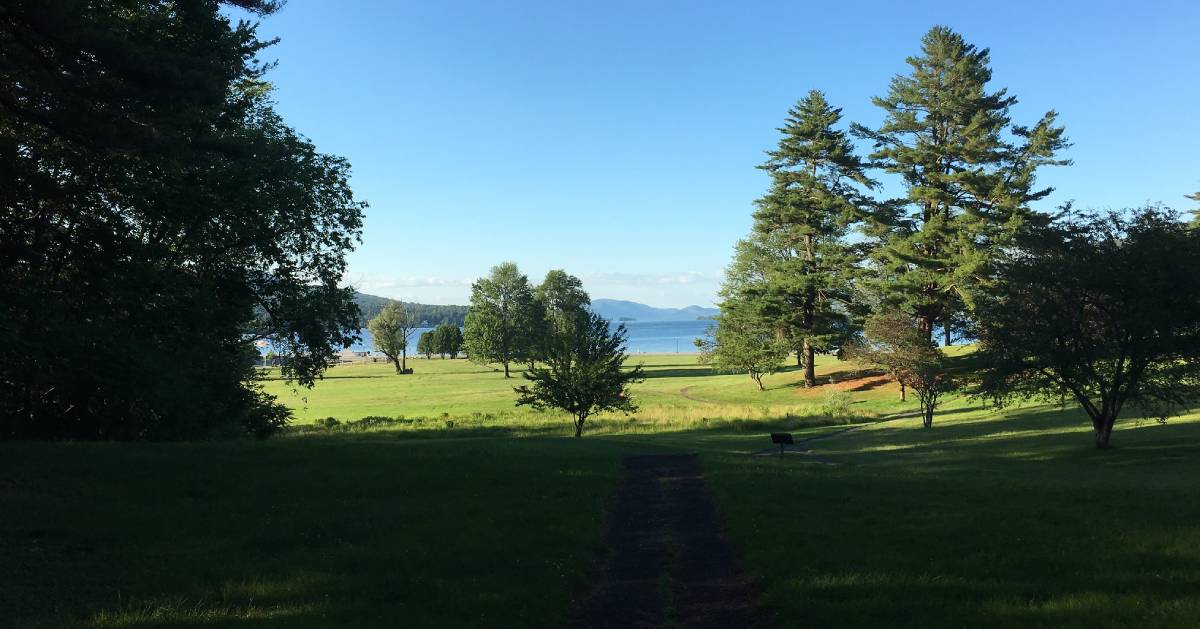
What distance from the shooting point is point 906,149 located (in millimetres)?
51250

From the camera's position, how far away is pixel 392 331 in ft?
372

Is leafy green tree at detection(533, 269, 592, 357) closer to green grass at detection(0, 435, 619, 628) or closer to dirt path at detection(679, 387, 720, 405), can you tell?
dirt path at detection(679, 387, 720, 405)

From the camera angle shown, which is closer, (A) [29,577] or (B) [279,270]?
(A) [29,577]

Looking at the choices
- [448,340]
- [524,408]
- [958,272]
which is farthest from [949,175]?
[448,340]

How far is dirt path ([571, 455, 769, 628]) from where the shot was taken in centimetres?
775

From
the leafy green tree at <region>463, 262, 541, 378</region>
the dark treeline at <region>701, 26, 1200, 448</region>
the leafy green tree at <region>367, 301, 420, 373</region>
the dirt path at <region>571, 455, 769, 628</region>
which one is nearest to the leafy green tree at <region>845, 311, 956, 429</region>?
the dark treeline at <region>701, 26, 1200, 448</region>

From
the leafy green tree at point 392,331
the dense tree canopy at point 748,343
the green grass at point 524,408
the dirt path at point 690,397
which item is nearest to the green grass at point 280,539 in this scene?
the green grass at point 524,408

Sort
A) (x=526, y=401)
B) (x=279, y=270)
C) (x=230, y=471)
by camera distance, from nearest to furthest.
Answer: (x=230, y=471), (x=279, y=270), (x=526, y=401)

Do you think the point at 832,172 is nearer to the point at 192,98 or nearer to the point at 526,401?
the point at 526,401

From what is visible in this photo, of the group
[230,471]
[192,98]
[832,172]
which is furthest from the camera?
[832,172]

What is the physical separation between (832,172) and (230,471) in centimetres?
5330

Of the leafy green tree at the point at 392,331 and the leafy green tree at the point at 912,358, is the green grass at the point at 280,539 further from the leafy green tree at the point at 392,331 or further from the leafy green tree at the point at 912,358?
the leafy green tree at the point at 392,331

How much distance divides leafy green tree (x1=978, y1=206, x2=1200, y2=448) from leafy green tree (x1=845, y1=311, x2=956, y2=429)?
7772mm

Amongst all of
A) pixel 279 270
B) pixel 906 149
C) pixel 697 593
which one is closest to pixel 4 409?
pixel 279 270
